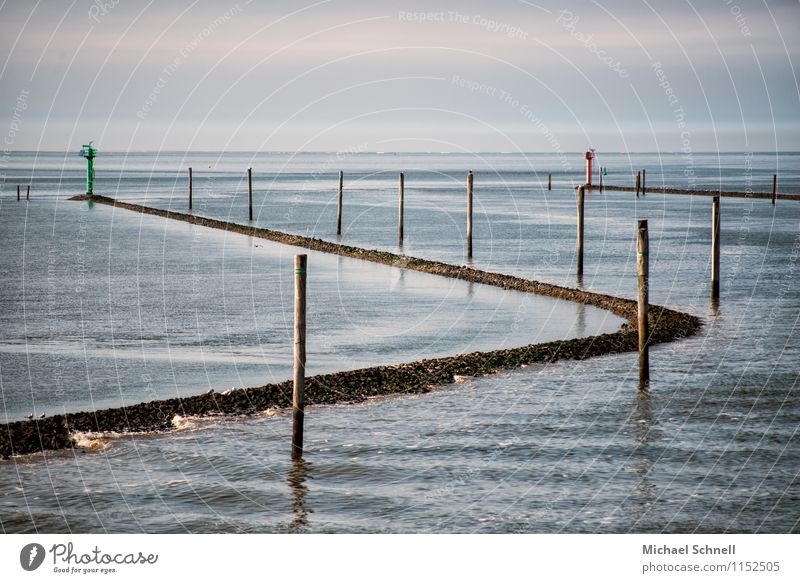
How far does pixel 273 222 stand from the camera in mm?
58469

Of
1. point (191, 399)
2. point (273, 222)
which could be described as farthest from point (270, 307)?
point (273, 222)

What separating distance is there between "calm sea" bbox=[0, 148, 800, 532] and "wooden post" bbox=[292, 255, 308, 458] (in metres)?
0.30

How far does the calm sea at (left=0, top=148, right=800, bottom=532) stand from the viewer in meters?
11.5

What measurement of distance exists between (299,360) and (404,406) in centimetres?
325

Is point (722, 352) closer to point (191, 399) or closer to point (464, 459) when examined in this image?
point (464, 459)

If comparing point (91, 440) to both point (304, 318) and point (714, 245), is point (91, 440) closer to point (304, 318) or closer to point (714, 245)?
point (304, 318)

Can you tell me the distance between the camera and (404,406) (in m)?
15.8

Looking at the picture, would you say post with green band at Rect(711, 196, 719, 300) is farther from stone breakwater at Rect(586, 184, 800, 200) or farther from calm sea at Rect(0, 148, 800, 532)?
stone breakwater at Rect(586, 184, 800, 200)

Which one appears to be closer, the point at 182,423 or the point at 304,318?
the point at 304,318

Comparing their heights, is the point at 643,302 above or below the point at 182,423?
above

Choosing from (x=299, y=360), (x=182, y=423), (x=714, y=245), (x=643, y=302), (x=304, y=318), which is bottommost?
(x=182, y=423)

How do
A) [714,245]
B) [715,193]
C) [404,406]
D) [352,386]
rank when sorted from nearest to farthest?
[404,406], [352,386], [714,245], [715,193]
